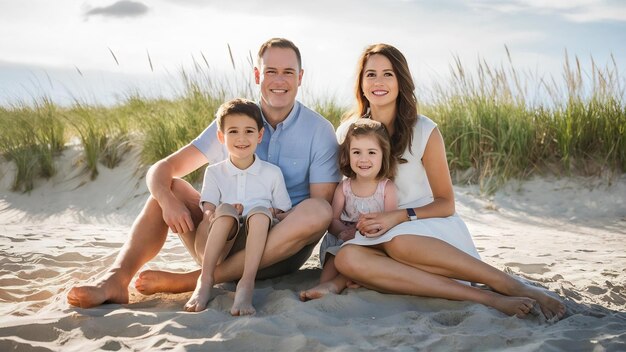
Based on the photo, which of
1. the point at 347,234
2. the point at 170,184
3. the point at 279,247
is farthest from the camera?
the point at 170,184

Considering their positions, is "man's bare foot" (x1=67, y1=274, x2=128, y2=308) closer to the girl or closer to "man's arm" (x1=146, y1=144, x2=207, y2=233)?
"man's arm" (x1=146, y1=144, x2=207, y2=233)

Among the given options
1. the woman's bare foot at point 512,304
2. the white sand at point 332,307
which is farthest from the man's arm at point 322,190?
the woman's bare foot at point 512,304

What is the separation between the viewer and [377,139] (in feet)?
12.1

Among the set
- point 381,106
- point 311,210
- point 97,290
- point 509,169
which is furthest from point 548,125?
point 97,290

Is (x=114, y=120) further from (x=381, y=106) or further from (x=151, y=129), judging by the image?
(x=381, y=106)

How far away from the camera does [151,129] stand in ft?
25.7

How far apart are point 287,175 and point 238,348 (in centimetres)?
130

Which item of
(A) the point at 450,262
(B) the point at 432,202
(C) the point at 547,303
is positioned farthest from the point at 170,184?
(C) the point at 547,303

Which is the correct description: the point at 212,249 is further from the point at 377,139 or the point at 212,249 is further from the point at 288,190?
the point at 377,139

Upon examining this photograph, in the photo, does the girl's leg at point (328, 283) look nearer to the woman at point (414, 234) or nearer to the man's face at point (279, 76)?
the woman at point (414, 234)

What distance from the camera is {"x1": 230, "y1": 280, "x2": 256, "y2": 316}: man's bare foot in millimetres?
3193

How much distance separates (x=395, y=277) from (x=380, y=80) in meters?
1.09

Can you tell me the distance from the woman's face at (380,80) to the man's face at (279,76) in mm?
406

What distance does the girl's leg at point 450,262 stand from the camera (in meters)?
3.43
